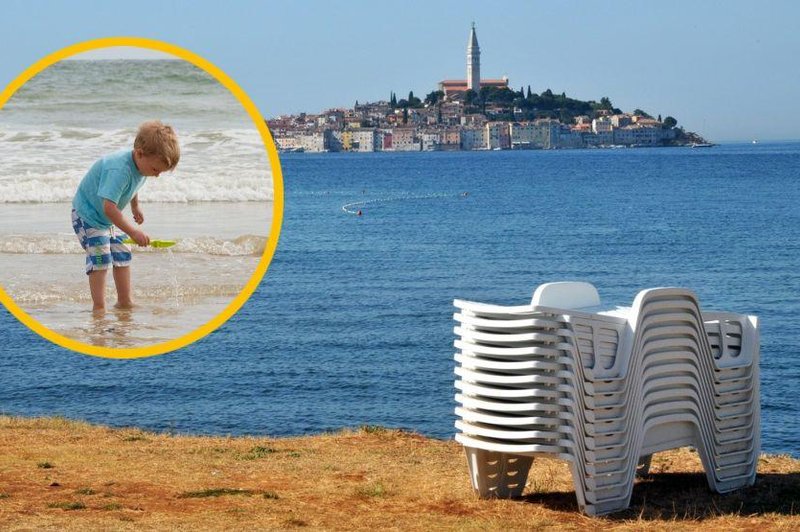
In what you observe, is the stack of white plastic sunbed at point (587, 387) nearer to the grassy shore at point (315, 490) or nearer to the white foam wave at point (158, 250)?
the grassy shore at point (315, 490)

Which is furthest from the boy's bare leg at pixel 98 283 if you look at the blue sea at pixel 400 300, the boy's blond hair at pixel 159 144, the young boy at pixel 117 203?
the blue sea at pixel 400 300

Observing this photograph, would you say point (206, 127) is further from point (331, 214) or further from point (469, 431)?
point (331, 214)

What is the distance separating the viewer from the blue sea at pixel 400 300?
27.2m

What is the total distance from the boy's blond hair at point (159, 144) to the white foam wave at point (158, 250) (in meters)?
0.29

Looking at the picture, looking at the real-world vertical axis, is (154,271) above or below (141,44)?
below

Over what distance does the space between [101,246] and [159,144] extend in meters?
0.36

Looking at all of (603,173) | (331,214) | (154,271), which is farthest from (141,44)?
(603,173)

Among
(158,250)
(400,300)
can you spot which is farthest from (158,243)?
(400,300)

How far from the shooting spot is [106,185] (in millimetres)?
3197

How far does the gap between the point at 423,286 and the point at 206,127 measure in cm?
4565

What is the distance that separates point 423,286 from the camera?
48938 mm

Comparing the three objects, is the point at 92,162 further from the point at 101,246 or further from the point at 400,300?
the point at 400,300

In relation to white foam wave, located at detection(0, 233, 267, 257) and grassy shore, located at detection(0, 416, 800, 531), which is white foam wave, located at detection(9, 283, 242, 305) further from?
Answer: grassy shore, located at detection(0, 416, 800, 531)

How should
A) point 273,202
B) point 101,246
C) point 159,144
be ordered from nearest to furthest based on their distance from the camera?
point 159,144
point 101,246
point 273,202
